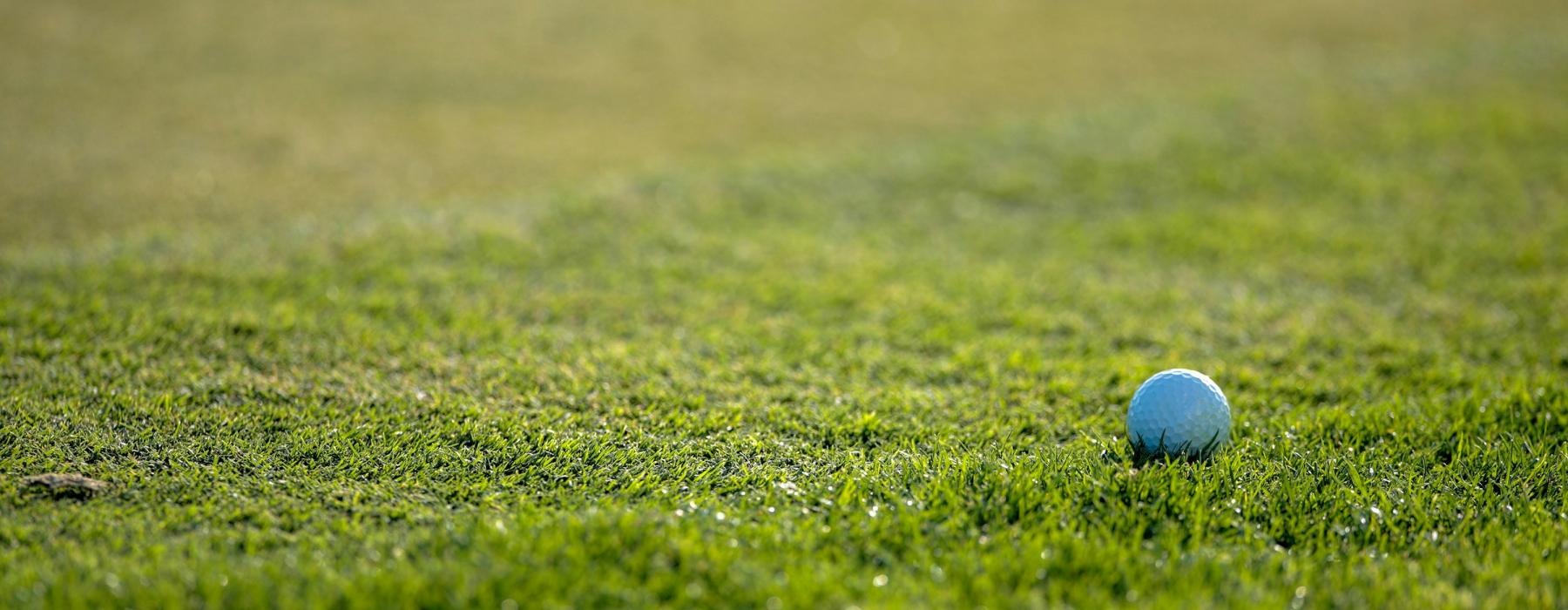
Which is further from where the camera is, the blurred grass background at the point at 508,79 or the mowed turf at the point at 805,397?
the blurred grass background at the point at 508,79

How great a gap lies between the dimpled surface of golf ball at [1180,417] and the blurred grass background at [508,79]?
16.6ft

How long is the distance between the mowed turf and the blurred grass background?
107 centimetres

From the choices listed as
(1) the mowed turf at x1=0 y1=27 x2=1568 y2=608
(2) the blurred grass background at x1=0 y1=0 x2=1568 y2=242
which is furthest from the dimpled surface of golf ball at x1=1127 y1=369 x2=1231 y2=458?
(2) the blurred grass background at x1=0 y1=0 x2=1568 y2=242

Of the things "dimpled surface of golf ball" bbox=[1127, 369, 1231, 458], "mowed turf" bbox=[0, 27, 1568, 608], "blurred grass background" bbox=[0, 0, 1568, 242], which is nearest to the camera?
"mowed turf" bbox=[0, 27, 1568, 608]

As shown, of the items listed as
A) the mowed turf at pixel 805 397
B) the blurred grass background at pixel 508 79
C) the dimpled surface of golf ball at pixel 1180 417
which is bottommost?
the mowed turf at pixel 805 397

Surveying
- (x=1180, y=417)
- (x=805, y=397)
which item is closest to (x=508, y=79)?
(x=805, y=397)

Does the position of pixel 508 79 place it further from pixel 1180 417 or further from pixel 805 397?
pixel 1180 417

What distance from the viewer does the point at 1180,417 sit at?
11.7 feet

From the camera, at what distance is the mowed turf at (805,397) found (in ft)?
9.62

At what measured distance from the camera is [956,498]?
332 cm

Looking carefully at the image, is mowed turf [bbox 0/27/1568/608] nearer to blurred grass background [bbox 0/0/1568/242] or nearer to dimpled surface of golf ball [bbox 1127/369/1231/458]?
dimpled surface of golf ball [bbox 1127/369/1231/458]

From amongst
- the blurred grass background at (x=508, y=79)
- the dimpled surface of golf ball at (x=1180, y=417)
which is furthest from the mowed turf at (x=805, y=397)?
the blurred grass background at (x=508, y=79)

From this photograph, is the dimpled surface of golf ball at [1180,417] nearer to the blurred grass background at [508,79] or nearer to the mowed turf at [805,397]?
the mowed turf at [805,397]

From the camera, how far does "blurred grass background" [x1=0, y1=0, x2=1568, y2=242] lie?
290 inches
